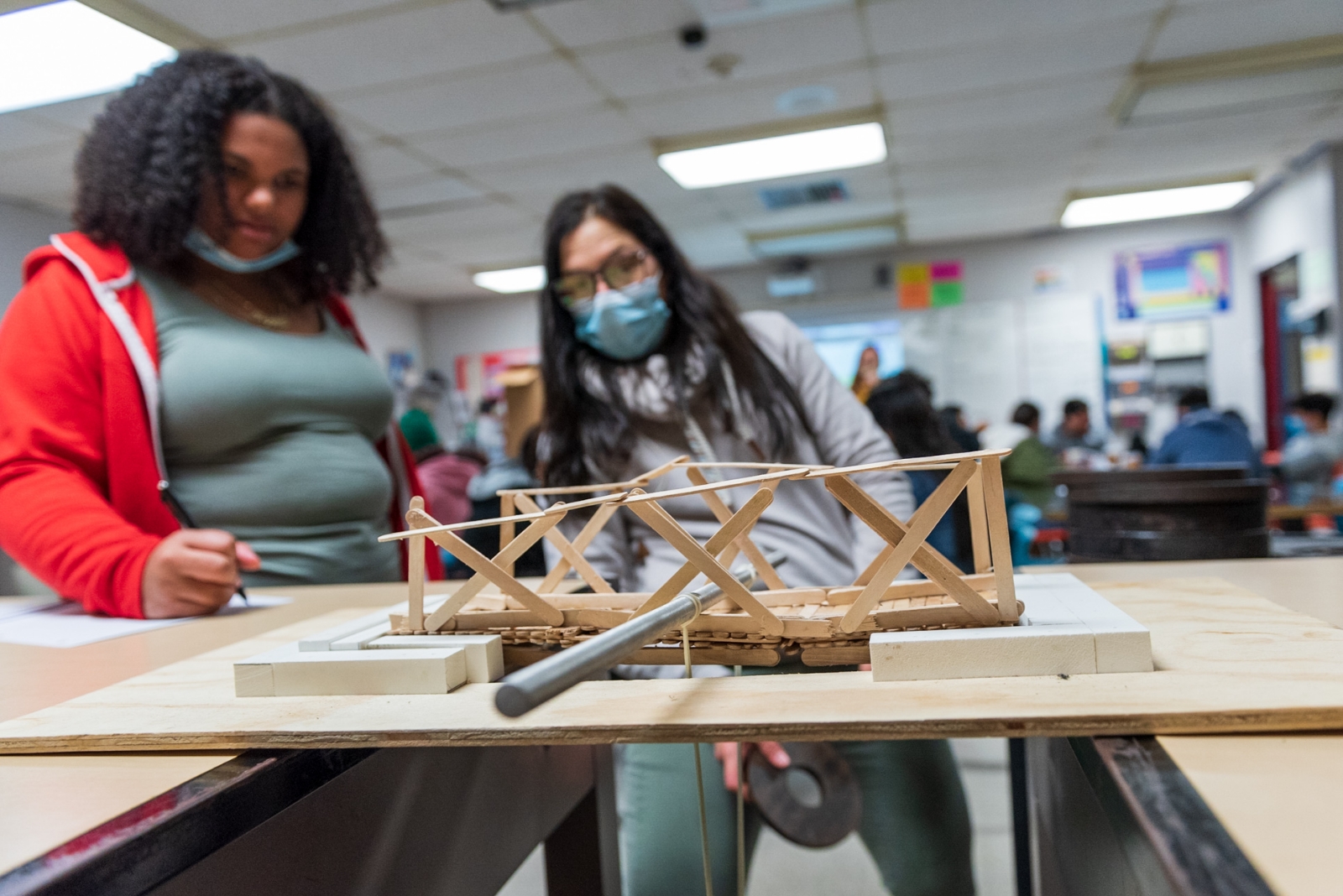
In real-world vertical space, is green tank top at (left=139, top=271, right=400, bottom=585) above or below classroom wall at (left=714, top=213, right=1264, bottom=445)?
below

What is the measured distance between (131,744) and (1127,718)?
0.59 m

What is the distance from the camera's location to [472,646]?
614 mm

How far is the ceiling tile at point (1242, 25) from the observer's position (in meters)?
3.37

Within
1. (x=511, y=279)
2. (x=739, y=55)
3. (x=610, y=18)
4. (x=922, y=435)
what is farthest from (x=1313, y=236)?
(x=511, y=279)

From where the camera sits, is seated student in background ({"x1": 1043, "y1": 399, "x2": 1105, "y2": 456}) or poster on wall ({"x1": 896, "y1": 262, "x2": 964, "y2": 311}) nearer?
seated student in background ({"x1": 1043, "y1": 399, "x2": 1105, "y2": 456})

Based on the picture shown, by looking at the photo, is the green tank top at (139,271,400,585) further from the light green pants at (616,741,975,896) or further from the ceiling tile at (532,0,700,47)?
the ceiling tile at (532,0,700,47)

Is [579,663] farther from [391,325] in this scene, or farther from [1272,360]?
[391,325]

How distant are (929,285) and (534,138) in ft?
14.2

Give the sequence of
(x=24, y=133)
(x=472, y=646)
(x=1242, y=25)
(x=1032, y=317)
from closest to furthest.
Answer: (x=472, y=646) → (x=24, y=133) → (x=1242, y=25) → (x=1032, y=317)

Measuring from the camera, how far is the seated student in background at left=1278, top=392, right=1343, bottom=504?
4.43 m

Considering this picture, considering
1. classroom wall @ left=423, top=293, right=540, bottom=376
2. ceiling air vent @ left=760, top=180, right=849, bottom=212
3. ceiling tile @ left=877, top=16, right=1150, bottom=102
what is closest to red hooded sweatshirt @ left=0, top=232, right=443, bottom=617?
ceiling tile @ left=877, top=16, right=1150, bottom=102

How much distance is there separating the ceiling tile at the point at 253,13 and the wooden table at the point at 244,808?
8.46 feet

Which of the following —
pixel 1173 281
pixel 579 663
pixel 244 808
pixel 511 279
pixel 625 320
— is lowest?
pixel 244 808

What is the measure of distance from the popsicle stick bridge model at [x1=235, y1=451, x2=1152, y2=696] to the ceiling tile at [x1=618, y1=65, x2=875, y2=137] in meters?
3.57
